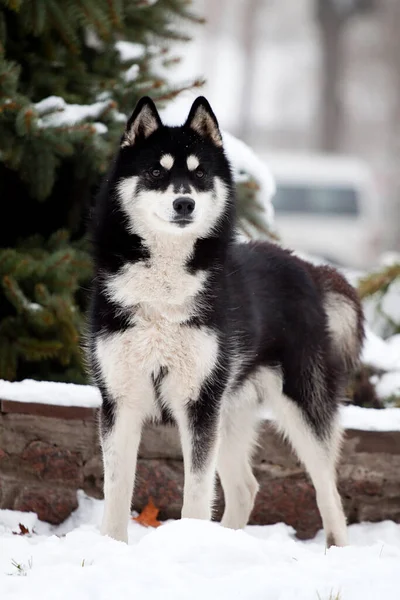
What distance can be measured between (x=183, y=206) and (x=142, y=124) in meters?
0.51

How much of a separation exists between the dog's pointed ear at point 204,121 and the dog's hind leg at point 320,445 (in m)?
1.34

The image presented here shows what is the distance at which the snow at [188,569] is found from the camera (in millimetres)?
2682

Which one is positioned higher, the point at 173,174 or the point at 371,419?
the point at 173,174

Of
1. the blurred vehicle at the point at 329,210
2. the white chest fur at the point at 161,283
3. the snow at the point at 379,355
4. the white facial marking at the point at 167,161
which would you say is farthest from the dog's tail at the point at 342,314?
the blurred vehicle at the point at 329,210

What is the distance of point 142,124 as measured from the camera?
3848 millimetres

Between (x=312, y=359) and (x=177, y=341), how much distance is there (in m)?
1.06

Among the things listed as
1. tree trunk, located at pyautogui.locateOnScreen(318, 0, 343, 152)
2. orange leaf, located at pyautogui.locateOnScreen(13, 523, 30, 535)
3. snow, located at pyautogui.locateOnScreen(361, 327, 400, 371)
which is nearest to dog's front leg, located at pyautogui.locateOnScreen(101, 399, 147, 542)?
orange leaf, located at pyautogui.locateOnScreen(13, 523, 30, 535)

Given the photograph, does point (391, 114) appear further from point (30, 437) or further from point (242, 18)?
point (30, 437)

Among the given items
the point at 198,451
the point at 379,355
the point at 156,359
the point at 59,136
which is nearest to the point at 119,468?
the point at 198,451

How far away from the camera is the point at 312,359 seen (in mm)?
4461

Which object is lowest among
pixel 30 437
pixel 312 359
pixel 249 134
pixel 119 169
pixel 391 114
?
pixel 249 134

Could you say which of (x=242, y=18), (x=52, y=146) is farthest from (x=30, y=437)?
(x=242, y=18)

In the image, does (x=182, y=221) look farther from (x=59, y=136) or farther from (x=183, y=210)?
(x=59, y=136)

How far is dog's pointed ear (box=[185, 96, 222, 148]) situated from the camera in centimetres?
389
